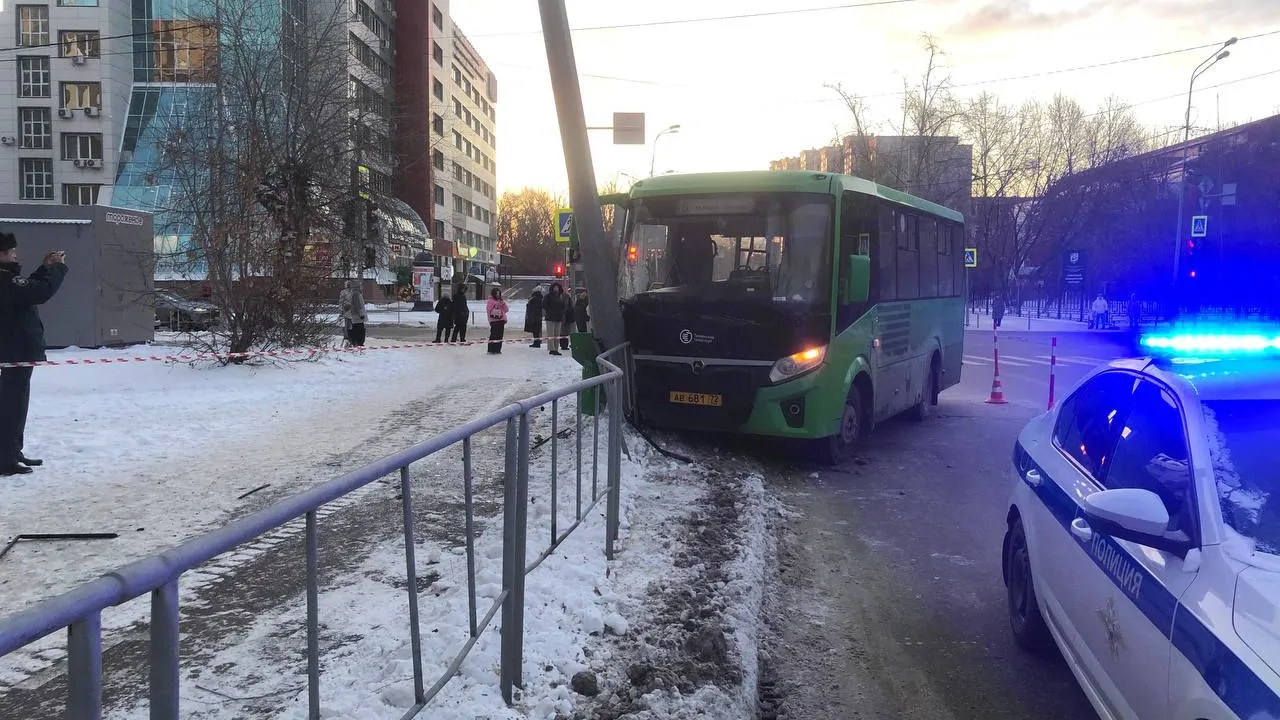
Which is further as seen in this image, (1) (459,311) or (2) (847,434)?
(1) (459,311)

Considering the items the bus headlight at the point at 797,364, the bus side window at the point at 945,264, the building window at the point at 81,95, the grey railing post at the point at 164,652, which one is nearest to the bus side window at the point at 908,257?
the bus side window at the point at 945,264

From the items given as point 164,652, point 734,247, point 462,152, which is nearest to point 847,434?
point 734,247

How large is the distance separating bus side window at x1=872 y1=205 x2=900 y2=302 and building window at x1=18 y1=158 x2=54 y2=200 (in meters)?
65.0

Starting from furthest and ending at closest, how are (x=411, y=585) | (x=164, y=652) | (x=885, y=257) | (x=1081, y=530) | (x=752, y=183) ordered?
(x=885, y=257), (x=752, y=183), (x=1081, y=530), (x=411, y=585), (x=164, y=652)

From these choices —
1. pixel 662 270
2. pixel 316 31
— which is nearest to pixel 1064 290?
pixel 316 31

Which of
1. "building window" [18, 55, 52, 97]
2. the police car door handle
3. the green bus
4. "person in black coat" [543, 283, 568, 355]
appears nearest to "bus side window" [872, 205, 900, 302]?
the green bus

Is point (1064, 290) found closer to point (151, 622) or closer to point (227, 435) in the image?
point (227, 435)

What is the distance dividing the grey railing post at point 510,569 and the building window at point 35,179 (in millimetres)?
68374

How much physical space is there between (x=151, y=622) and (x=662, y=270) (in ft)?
26.6

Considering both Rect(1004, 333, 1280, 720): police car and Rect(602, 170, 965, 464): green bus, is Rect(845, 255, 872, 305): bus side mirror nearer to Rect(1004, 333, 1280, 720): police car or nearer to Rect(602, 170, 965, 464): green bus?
Rect(602, 170, 965, 464): green bus

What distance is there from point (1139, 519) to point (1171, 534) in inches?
4.5

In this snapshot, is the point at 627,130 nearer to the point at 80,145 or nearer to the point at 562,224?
the point at 562,224

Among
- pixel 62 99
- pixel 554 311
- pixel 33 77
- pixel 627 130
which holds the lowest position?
pixel 554 311

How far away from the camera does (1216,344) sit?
3545 mm
